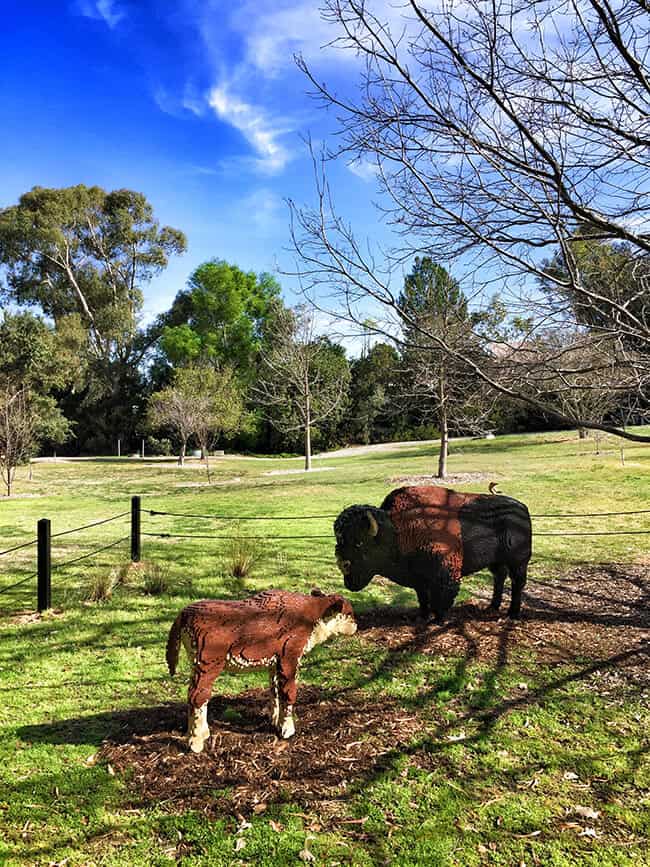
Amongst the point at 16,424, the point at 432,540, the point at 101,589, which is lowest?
the point at 101,589

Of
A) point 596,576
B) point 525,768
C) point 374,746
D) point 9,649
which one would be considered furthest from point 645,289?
point 9,649

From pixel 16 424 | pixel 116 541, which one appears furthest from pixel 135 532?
pixel 16 424

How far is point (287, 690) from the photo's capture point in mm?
3586

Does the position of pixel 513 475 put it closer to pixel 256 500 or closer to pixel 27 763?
pixel 256 500

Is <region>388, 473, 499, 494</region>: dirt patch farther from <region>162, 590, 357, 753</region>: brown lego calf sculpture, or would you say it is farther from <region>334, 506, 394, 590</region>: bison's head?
<region>162, 590, 357, 753</region>: brown lego calf sculpture

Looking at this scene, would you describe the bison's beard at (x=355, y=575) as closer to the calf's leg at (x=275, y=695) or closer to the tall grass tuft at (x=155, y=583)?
the calf's leg at (x=275, y=695)

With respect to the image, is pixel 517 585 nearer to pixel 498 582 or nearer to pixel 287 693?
pixel 498 582

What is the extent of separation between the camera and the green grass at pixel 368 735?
9.16 feet

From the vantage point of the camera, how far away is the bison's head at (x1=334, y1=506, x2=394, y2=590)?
192 inches

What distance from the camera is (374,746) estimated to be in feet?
11.8

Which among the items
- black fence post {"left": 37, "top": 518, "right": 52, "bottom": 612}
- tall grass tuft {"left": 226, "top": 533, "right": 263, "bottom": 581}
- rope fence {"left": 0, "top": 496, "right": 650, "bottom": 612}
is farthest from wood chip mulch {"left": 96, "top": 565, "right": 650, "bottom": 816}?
black fence post {"left": 37, "top": 518, "right": 52, "bottom": 612}

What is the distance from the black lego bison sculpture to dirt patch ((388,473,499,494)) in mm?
12063

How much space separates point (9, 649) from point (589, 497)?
1258cm

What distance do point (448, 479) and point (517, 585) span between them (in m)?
13.0
